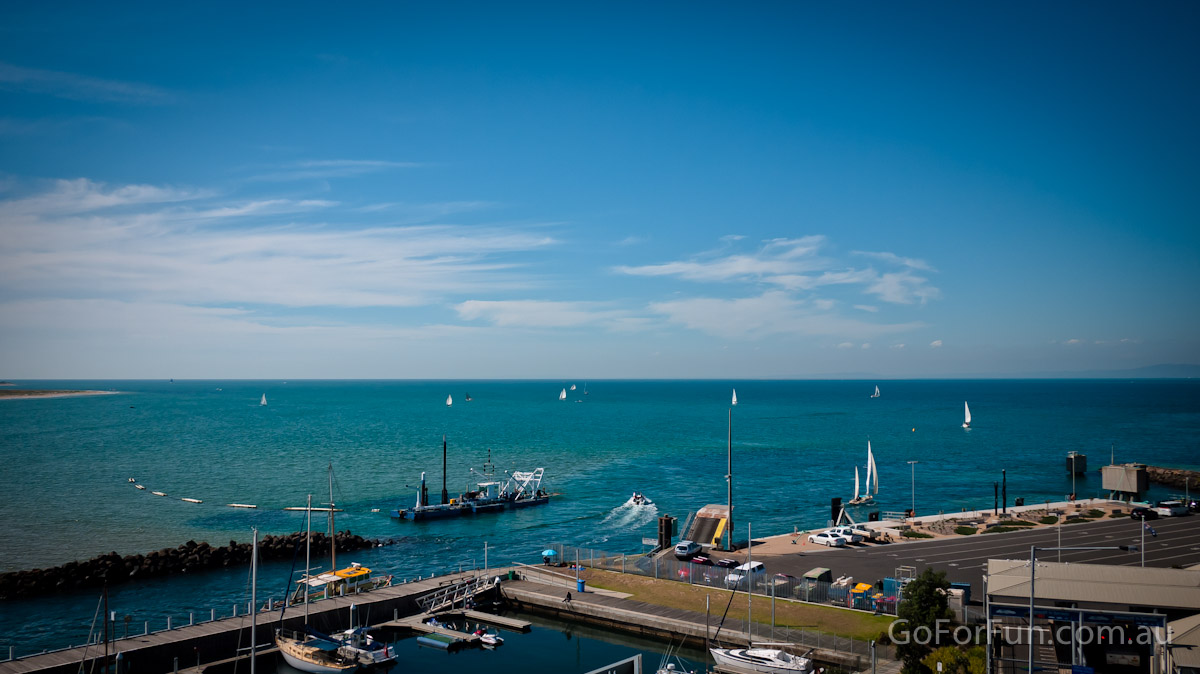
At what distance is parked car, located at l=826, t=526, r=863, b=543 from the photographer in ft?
194

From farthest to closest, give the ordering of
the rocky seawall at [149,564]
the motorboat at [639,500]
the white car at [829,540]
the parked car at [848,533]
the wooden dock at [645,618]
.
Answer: the motorboat at [639,500] → the parked car at [848,533] → the white car at [829,540] → the rocky seawall at [149,564] → the wooden dock at [645,618]

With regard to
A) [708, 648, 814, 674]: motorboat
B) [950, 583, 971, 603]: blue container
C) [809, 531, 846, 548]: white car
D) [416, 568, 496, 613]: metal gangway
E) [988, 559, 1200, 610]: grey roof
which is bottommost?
[416, 568, 496, 613]: metal gangway

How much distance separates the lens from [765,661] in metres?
35.4

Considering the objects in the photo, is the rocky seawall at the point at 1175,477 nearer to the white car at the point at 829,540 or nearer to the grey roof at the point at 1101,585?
the white car at the point at 829,540

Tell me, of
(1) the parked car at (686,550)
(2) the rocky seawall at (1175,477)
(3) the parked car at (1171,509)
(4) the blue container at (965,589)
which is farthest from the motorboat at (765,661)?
(2) the rocky seawall at (1175,477)

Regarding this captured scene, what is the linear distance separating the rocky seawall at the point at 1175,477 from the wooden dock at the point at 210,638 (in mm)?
97930

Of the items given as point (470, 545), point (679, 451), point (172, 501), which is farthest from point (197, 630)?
point (679, 451)

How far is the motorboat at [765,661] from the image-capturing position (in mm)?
34750

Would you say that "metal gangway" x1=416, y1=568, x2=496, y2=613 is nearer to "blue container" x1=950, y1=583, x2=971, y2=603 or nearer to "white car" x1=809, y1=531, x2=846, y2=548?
"white car" x1=809, y1=531, x2=846, y2=548

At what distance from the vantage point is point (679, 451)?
463 feet

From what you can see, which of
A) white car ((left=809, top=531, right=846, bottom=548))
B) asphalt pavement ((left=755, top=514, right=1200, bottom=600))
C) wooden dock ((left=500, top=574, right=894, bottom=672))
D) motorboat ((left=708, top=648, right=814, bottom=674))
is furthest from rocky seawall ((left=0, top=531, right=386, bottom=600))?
white car ((left=809, top=531, right=846, bottom=548))

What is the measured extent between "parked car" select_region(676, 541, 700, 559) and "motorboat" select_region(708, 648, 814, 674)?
18.6 metres

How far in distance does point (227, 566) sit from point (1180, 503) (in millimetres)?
86948

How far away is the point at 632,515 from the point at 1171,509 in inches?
2012
